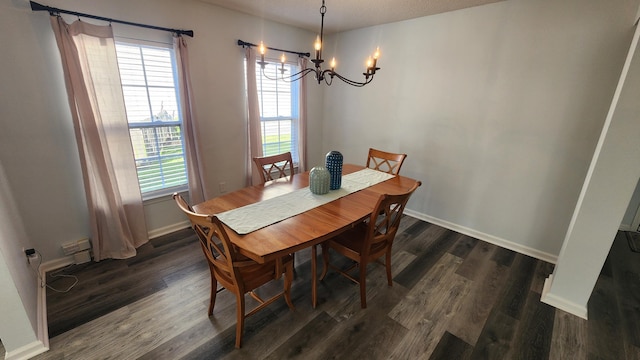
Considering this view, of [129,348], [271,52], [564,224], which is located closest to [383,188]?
[564,224]

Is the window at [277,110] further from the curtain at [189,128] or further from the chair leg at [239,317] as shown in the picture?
the chair leg at [239,317]

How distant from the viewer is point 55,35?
6.18 ft

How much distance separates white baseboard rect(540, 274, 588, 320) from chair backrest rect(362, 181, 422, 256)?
1.33 metres

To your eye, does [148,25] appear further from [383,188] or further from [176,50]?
[383,188]

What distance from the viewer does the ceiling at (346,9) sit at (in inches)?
97.9

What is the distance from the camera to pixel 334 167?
2.15 metres

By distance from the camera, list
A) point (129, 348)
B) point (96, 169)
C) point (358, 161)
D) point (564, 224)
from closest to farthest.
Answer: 1. point (129, 348)
2. point (96, 169)
3. point (564, 224)
4. point (358, 161)

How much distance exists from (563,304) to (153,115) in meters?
3.93

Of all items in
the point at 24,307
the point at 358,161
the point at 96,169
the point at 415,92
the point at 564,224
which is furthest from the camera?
the point at 358,161

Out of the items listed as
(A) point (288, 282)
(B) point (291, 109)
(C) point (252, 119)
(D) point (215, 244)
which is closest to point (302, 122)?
(B) point (291, 109)

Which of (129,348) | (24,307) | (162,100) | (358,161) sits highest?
(162,100)

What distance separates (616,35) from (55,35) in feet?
13.9

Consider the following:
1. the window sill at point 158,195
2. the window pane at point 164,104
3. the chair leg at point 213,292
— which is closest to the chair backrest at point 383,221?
the chair leg at point 213,292

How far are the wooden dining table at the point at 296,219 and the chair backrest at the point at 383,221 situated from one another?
112 millimetres
